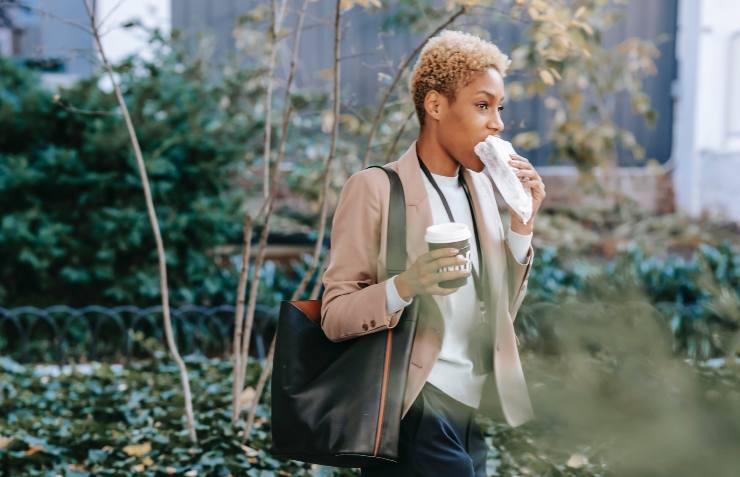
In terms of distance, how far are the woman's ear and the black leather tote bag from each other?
0.17 m

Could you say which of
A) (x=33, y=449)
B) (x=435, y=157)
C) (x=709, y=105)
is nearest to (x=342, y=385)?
(x=435, y=157)

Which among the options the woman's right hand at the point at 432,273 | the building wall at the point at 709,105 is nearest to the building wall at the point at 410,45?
the building wall at the point at 709,105

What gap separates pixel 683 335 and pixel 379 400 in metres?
3.71

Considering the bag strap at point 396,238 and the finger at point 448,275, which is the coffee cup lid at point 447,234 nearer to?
the finger at point 448,275

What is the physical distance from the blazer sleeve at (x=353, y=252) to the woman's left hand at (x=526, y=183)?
0.29 m

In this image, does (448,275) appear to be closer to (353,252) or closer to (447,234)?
(447,234)

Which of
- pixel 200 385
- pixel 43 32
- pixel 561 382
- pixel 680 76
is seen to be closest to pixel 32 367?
pixel 200 385

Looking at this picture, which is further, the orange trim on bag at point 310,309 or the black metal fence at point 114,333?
the black metal fence at point 114,333

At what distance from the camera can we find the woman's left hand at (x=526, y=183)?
1.77 m

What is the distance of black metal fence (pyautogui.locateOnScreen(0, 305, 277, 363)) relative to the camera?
5.16 meters

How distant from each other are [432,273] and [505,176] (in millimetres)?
286

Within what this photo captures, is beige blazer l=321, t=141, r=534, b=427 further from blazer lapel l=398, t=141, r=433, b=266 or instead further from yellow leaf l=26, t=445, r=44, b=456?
yellow leaf l=26, t=445, r=44, b=456

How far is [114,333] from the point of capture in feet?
17.9

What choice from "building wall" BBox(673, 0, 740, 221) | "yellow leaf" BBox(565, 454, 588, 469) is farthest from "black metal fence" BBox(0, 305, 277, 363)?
"building wall" BBox(673, 0, 740, 221)
